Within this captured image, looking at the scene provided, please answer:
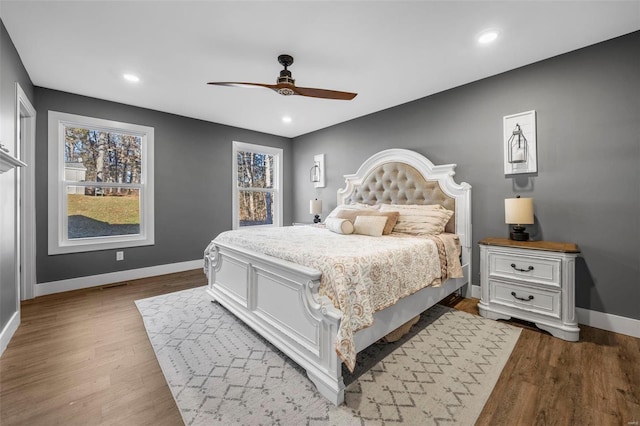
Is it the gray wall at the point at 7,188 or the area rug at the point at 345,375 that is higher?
the gray wall at the point at 7,188

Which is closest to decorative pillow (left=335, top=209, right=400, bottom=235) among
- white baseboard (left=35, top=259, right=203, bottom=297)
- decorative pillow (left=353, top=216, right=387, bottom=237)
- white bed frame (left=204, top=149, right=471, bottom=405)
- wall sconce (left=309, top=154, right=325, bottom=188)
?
decorative pillow (left=353, top=216, right=387, bottom=237)

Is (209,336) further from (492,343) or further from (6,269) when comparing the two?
(492,343)

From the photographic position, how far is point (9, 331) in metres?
2.34

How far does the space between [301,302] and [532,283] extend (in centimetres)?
216

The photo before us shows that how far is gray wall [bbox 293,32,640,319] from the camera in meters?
2.41

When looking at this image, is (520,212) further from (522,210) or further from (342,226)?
(342,226)

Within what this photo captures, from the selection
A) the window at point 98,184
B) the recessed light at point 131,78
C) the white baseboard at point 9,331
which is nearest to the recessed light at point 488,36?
the recessed light at point 131,78

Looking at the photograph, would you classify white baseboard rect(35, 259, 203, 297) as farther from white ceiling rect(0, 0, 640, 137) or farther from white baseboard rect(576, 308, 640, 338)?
→ white baseboard rect(576, 308, 640, 338)

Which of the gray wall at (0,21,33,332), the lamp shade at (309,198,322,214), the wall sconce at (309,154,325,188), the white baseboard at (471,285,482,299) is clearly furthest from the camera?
the wall sconce at (309,154,325,188)

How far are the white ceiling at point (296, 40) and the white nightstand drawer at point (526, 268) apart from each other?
199 cm

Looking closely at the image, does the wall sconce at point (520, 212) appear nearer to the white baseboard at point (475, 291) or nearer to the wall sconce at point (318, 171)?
the white baseboard at point (475, 291)

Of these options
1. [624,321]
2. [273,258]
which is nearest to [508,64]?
[624,321]

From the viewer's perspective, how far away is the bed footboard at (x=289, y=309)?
1.66 metres

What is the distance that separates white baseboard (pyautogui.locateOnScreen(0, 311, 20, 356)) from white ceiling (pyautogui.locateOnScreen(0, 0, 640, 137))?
2506 mm
